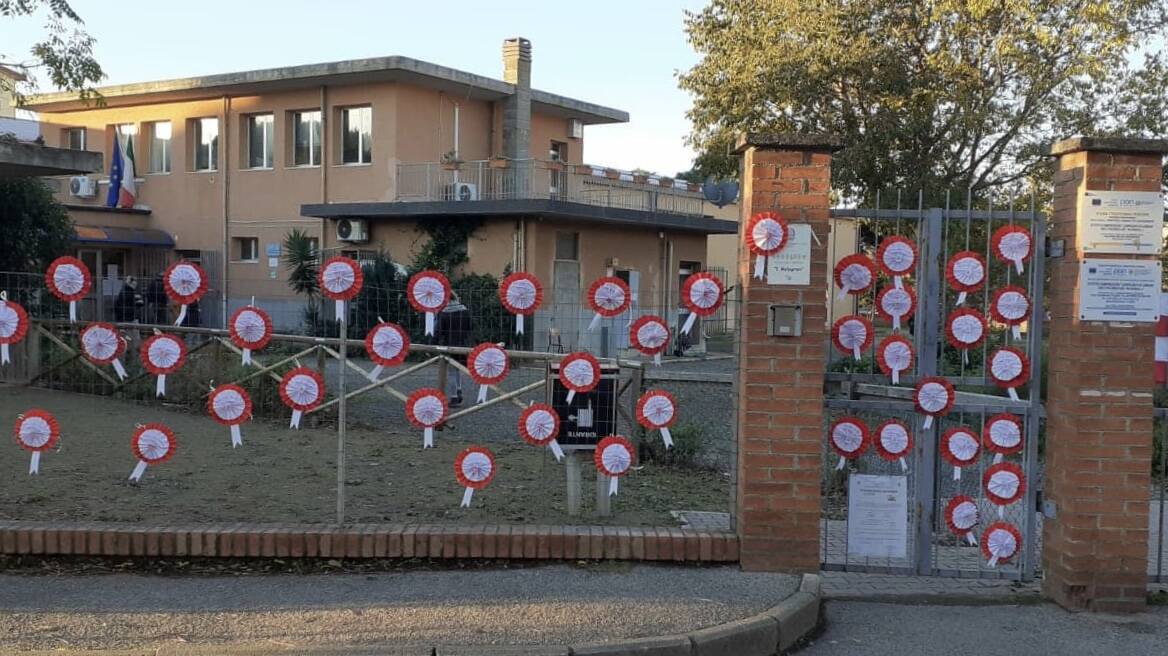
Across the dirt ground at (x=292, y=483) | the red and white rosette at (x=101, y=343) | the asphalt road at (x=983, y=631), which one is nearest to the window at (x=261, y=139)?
the dirt ground at (x=292, y=483)

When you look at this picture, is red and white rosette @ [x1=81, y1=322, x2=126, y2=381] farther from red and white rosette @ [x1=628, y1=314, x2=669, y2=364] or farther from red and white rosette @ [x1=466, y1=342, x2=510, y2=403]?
red and white rosette @ [x1=628, y1=314, x2=669, y2=364]

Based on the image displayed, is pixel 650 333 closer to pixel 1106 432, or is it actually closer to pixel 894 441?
pixel 894 441

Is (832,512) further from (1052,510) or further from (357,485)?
(357,485)

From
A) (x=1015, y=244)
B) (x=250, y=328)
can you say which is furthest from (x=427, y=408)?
(x=1015, y=244)

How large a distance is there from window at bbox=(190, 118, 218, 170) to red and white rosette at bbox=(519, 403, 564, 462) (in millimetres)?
24648

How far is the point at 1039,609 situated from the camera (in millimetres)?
5922

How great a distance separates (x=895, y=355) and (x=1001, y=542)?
133 cm

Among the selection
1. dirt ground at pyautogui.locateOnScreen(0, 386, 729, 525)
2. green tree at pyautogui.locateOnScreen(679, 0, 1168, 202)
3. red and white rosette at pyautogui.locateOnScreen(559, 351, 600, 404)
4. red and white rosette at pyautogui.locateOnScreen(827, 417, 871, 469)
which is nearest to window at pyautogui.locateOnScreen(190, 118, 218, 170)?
green tree at pyautogui.locateOnScreen(679, 0, 1168, 202)

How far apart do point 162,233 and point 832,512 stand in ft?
85.5

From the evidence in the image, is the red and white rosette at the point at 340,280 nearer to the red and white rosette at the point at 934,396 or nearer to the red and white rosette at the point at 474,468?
the red and white rosette at the point at 474,468

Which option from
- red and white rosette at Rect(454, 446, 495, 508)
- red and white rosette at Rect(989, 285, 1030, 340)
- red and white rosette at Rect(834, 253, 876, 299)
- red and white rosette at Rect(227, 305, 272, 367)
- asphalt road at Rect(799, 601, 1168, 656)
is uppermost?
red and white rosette at Rect(834, 253, 876, 299)

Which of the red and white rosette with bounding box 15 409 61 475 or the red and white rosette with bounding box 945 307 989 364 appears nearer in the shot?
the red and white rosette with bounding box 945 307 989 364

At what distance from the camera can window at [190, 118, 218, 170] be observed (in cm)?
2892

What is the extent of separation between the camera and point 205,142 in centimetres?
2922
